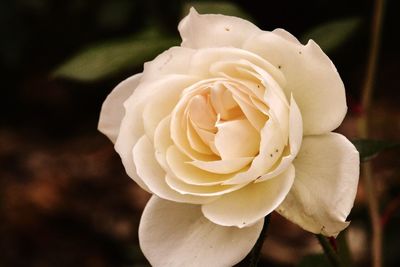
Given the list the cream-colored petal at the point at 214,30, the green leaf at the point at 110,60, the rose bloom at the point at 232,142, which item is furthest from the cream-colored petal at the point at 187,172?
the green leaf at the point at 110,60

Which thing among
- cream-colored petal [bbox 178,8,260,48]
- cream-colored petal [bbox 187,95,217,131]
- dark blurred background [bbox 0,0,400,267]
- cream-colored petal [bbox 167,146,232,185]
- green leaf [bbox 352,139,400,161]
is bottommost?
dark blurred background [bbox 0,0,400,267]

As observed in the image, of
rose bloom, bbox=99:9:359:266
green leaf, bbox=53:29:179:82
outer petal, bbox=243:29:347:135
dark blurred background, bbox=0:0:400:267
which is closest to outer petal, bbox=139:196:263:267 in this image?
rose bloom, bbox=99:9:359:266

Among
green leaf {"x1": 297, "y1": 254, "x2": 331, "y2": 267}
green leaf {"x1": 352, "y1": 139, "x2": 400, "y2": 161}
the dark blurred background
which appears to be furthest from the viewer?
the dark blurred background

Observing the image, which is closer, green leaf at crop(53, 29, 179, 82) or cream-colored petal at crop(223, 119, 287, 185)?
cream-colored petal at crop(223, 119, 287, 185)

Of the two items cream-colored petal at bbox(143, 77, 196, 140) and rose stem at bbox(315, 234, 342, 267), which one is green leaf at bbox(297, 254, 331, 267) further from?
cream-colored petal at bbox(143, 77, 196, 140)

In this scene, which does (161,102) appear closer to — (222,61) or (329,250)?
(222,61)

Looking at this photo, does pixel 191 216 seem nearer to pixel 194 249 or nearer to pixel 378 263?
pixel 194 249

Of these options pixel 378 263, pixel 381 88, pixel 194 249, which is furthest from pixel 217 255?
pixel 381 88
